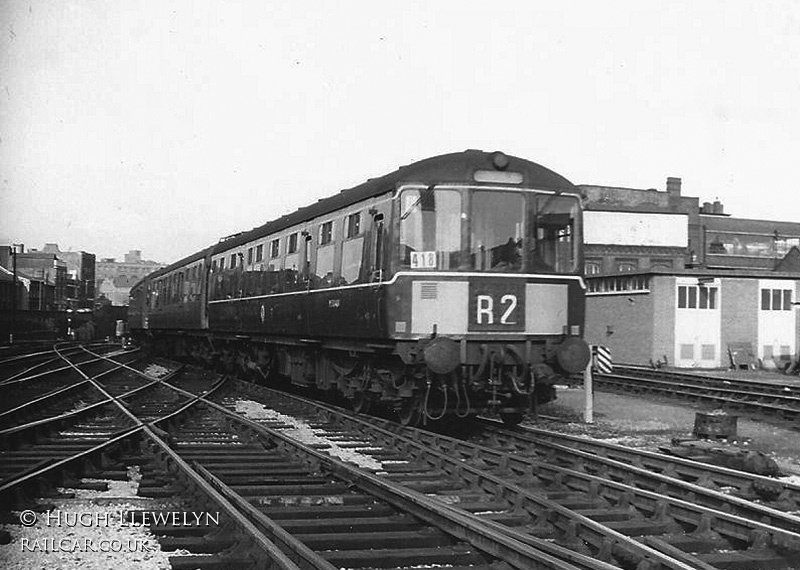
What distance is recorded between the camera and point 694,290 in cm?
2827

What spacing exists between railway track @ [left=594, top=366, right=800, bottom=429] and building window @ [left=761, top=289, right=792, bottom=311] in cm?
876

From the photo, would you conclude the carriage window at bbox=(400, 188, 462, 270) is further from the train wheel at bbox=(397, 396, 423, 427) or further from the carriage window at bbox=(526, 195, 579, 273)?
the train wheel at bbox=(397, 396, 423, 427)

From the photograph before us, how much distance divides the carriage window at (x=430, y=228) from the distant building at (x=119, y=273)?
104590 millimetres

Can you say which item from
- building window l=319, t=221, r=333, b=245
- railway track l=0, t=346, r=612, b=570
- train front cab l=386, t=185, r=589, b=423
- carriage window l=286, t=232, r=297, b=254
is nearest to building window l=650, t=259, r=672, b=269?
carriage window l=286, t=232, r=297, b=254

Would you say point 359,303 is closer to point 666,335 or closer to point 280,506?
point 280,506

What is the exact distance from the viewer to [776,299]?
2986 cm

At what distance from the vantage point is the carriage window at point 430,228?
997 cm

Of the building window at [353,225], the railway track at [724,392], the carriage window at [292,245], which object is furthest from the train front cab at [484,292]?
the railway track at [724,392]

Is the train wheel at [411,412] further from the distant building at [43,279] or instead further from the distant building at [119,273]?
the distant building at [119,273]

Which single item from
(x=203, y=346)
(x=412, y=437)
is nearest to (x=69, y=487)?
(x=412, y=437)

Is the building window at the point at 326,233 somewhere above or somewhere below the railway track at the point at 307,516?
above

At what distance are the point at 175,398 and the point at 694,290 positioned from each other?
1907 cm

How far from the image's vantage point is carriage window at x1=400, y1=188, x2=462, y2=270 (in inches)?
392

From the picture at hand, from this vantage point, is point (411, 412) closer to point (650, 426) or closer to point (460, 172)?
point (460, 172)
